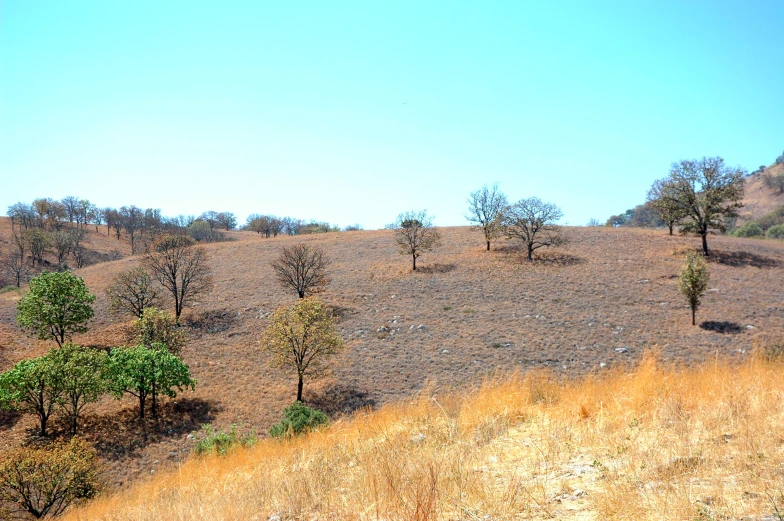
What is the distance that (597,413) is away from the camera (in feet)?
20.6

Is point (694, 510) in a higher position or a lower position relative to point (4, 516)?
higher

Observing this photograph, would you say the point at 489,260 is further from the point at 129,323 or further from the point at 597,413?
the point at 597,413

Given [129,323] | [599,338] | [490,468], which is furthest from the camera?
[129,323]

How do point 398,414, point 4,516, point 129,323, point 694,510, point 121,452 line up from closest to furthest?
1. point 694,510
2. point 398,414
3. point 4,516
4. point 121,452
5. point 129,323

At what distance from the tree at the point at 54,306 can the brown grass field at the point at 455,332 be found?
196 cm

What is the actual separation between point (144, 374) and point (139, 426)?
2281 mm

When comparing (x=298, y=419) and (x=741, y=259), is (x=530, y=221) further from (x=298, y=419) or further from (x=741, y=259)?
(x=298, y=419)

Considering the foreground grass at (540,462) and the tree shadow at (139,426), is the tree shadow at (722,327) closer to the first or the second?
the foreground grass at (540,462)

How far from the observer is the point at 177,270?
34406 millimetres

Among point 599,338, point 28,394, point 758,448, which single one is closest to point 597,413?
point 758,448

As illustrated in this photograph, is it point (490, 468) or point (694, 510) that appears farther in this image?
point (490, 468)

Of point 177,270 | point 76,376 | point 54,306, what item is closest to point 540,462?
point 76,376

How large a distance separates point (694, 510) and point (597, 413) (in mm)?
2957

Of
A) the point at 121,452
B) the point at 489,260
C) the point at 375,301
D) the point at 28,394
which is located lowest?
the point at 121,452
